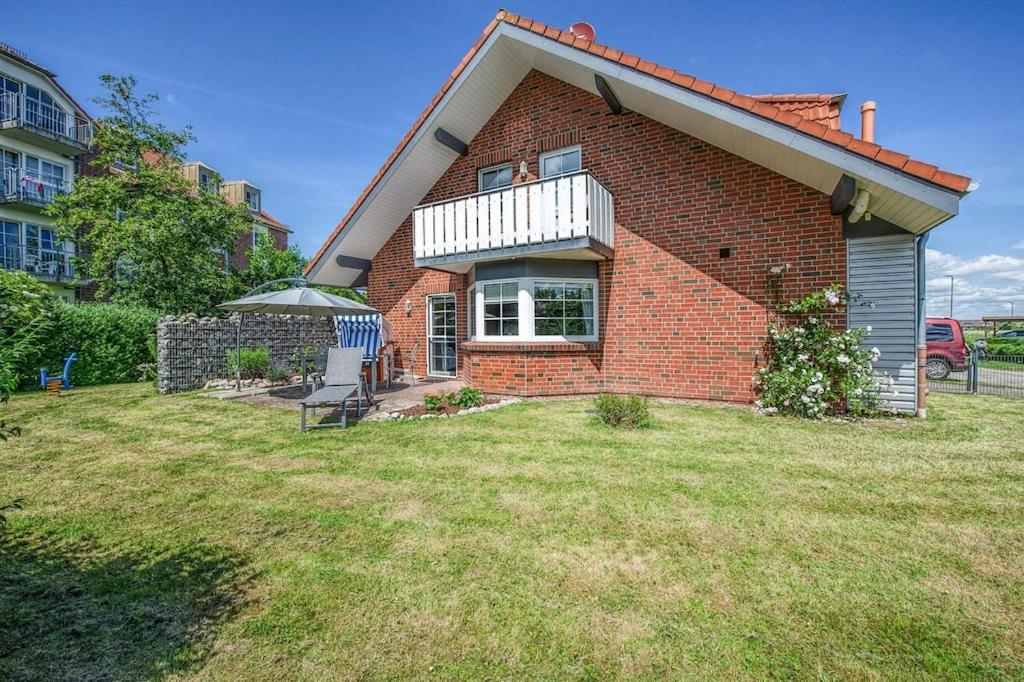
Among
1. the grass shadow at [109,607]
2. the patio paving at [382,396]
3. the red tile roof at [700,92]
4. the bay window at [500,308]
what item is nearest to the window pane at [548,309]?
the bay window at [500,308]

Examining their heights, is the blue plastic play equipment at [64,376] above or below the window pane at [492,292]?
below

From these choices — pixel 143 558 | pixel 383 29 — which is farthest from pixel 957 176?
pixel 383 29

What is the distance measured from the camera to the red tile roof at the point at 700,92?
5676mm

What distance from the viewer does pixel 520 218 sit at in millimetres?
8883

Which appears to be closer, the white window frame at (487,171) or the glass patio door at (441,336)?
the white window frame at (487,171)

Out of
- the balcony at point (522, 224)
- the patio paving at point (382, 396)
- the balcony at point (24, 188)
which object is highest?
the balcony at point (24, 188)

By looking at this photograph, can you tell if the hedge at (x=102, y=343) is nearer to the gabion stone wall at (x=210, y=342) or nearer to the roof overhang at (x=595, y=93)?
the gabion stone wall at (x=210, y=342)

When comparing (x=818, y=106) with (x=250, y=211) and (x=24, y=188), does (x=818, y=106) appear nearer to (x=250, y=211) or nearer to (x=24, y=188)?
(x=24, y=188)

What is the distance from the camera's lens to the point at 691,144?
864 centimetres

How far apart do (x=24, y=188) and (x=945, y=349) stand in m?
37.7

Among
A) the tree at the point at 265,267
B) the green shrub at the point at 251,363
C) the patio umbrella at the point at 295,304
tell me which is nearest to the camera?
the patio umbrella at the point at 295,304

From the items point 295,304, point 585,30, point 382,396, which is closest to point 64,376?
point 295,304

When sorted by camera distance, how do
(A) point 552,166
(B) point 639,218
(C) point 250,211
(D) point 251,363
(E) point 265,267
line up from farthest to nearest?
1. (C) point 250,211
2. (E) point 265,267
3. (D) point 251,363
4. (A) point 552,166
5. (B) point 639,218

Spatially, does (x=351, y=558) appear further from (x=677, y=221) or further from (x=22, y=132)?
(x=22, y=132)
